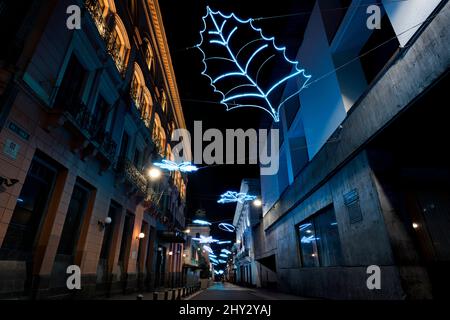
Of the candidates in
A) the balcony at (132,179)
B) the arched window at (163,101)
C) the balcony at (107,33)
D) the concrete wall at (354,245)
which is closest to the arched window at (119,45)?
the balcony at (107,33)

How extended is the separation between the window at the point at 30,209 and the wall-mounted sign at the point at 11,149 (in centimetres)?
116

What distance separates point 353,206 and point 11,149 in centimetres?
1069

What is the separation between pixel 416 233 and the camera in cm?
678

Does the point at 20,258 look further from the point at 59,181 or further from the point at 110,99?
the point at 110,99

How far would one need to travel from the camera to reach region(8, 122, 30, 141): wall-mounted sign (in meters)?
6.27

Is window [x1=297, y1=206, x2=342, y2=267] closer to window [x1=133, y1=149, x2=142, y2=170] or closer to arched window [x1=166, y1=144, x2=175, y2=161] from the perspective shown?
window [x1=133, y1=149, x2=142, y2=170]

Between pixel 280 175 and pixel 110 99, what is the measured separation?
14.2 metres

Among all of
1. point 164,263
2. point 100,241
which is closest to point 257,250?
point 164,263

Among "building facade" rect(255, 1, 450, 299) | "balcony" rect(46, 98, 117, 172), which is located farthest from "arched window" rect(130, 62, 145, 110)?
"building facade" rect(255, 1, 450, 299)

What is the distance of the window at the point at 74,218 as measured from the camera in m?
9.12

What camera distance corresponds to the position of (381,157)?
715 centimetres

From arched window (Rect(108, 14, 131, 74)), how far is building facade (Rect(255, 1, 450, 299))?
10.6 metres

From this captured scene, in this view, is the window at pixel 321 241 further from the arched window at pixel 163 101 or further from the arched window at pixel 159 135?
the arched window at pixel 163 101

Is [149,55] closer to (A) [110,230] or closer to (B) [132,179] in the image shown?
(B) [132,179]
